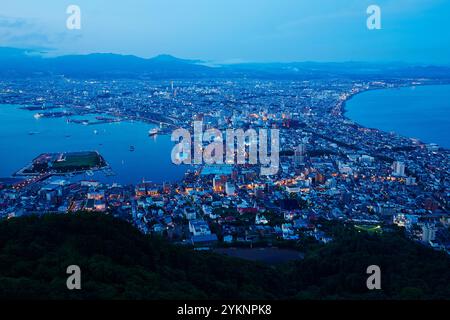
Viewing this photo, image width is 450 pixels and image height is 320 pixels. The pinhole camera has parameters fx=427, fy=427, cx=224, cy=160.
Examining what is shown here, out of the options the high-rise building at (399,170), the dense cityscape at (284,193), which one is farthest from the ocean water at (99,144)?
the high-rise building at (399,170)

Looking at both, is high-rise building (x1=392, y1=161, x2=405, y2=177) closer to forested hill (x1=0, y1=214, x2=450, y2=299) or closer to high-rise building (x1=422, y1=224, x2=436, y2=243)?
high-rise building (x1=422, y1=224, x2=436, y2=243)

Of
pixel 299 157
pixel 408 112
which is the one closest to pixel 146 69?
pixel 408 112

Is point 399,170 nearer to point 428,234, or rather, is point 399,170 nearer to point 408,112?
point 428,234

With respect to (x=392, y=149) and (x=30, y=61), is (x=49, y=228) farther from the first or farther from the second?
(x=30, y=61)

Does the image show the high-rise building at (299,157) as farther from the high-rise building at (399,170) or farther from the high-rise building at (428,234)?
the high-rise building at (428,234)

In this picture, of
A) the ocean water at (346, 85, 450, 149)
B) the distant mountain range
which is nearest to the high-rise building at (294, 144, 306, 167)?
the ocean water at (346, 85, 450, 149)

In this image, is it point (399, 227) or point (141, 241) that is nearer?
point (141, 241)
